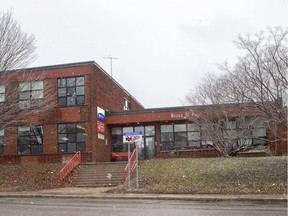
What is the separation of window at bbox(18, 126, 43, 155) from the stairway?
5832 millimetres

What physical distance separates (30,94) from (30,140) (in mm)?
4122

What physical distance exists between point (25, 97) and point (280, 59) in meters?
18.9

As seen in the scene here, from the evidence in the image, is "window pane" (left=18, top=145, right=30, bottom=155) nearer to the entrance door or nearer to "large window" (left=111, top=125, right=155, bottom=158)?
"large window" (left=111, top=125, right=155, bottom=158)

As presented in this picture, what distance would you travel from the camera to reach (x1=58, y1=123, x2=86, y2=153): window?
101ft

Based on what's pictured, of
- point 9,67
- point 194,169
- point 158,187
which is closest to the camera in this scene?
point 158,187

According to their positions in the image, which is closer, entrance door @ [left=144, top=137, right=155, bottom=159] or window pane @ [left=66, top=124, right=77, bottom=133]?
window pane @ [left=66, top=124, right=77, bottom=133]

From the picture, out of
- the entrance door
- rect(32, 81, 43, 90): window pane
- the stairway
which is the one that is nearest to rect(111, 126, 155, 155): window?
the entrance door

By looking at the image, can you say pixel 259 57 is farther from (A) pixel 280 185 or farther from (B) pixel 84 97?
(B) pixel 84 97

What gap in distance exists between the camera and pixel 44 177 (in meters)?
25.3

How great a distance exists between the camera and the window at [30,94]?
2788cm

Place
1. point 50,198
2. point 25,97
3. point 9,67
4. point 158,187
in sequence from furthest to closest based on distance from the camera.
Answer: point 25,97
point 9,67
point 158,187
point 50,198

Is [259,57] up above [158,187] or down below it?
above

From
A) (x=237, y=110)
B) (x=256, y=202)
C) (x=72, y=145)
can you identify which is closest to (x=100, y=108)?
(x=72, y=145)

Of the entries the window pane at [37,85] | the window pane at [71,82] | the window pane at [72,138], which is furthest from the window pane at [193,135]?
the window pane at [37,85]
